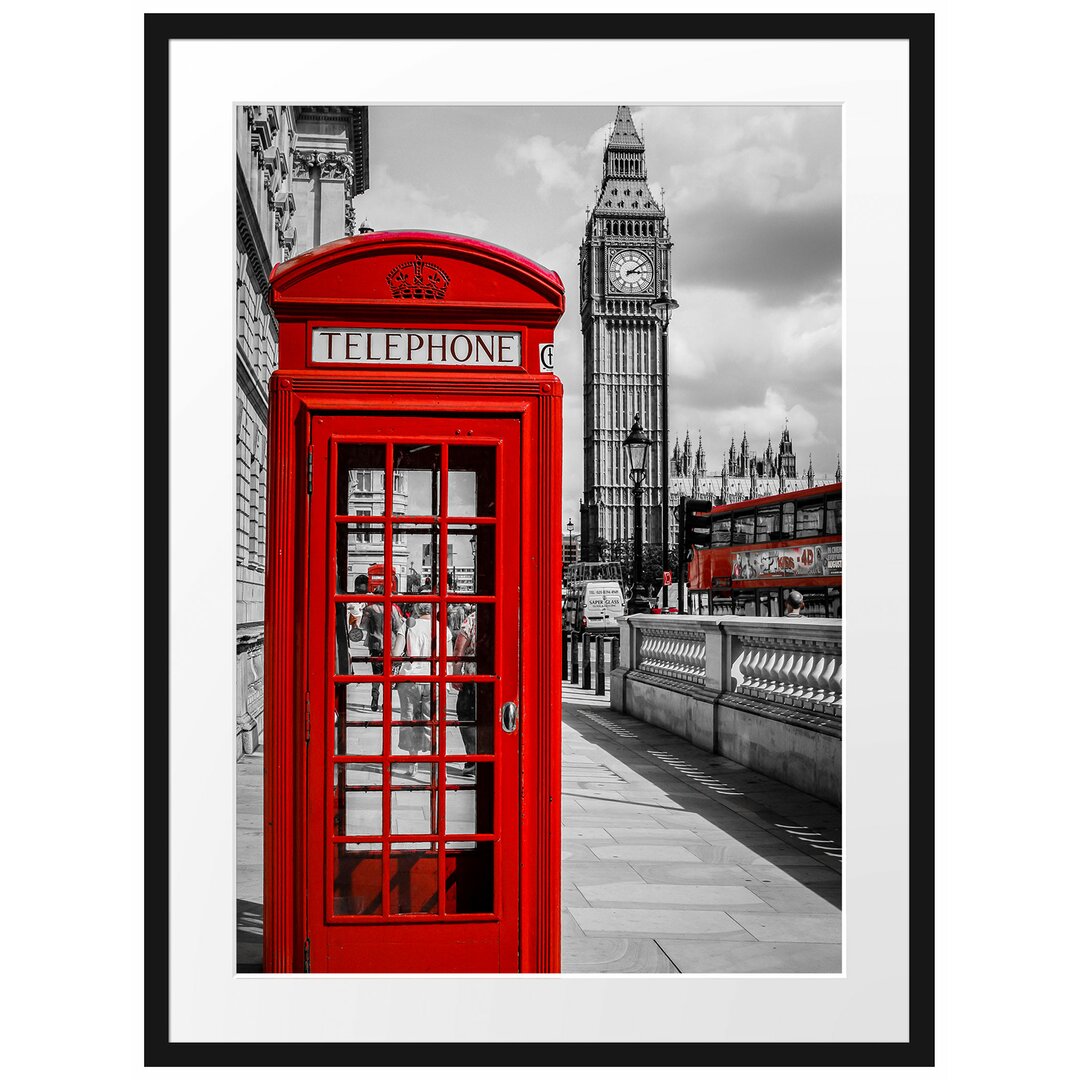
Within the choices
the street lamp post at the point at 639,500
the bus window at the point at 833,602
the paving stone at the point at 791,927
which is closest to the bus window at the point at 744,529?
the bus window at the point at 833,602

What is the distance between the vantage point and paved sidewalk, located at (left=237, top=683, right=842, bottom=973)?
473 centimetres

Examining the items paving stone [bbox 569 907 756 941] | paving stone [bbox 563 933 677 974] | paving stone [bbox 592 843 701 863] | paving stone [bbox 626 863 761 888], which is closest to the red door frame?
paving stone [bbox 563 933 677 974]

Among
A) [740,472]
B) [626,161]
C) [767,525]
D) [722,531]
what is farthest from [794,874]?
[740,472]

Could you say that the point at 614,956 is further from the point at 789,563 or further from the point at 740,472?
the point at 740,472

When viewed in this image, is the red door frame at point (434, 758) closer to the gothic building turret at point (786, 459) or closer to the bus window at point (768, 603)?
the bus window at point (768, 603)

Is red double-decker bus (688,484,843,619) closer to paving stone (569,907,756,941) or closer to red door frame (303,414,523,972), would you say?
paving stone (569,907,756,941)

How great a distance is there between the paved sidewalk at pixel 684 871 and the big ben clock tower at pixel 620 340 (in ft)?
336

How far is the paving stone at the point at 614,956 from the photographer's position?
4.49 meters

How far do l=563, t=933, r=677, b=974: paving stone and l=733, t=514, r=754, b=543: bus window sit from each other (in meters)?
20.2

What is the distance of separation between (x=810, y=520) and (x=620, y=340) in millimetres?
95096

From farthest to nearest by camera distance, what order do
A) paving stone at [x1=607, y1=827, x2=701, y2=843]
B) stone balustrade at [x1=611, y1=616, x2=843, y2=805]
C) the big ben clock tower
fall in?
1. the big ben clock tower
2. stone balustrade at [x1=611, y1=616, x2=843, y2=805]
3. paving stone at [x1=607, y1=827, x2=701, y2=843]

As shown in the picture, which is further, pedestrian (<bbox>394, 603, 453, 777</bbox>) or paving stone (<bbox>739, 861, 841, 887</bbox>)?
paving stone (<bbox>739, 861, 841, 887</bbox>)
